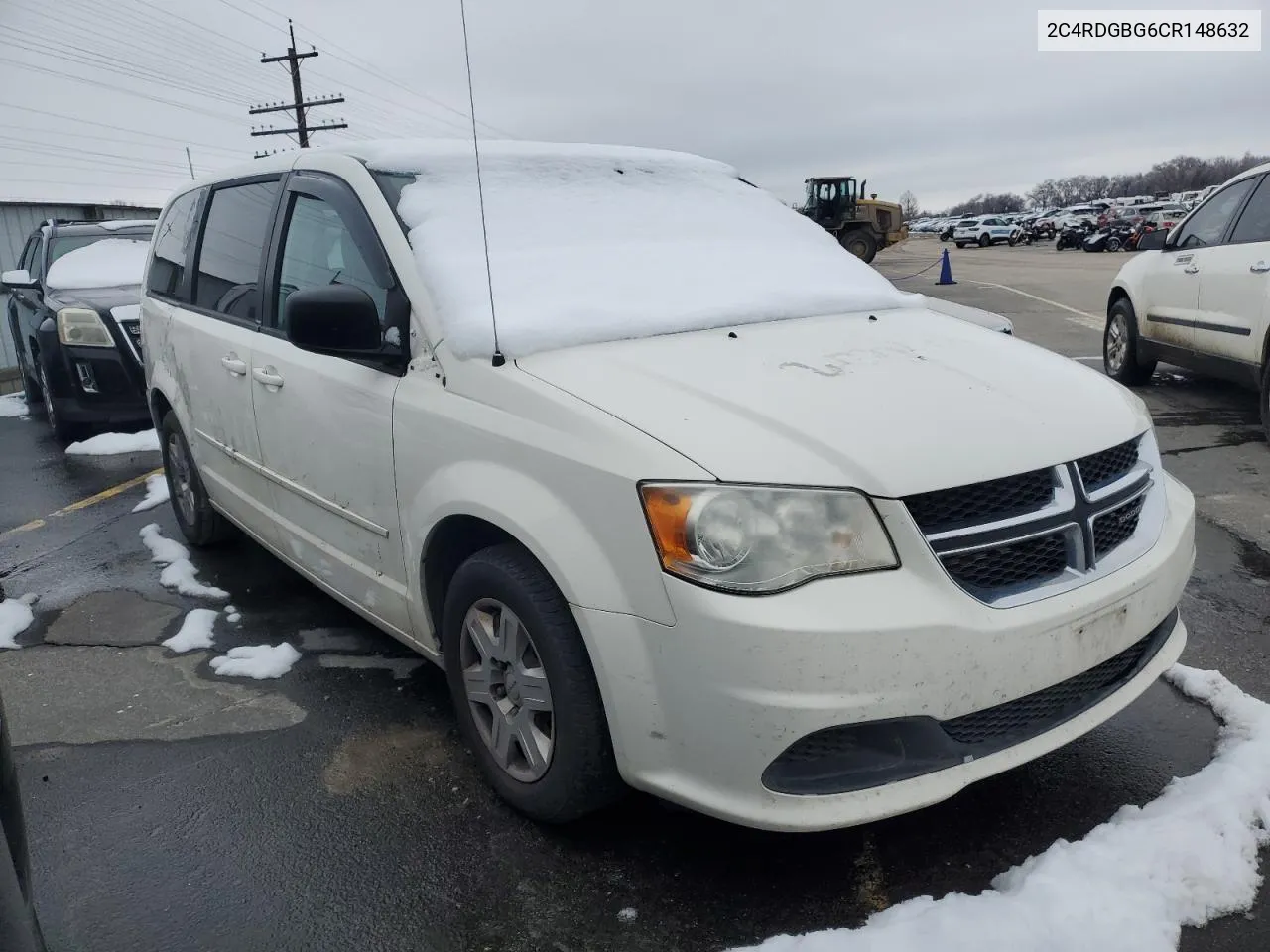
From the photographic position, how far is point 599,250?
303 cm

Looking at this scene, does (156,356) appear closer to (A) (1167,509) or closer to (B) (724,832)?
(B) (724,832)

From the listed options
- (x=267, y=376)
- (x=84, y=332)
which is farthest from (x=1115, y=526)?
(x=84, y=332)

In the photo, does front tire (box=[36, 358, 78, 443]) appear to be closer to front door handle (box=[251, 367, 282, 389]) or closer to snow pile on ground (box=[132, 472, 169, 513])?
snow pile on ground (box=[132, 472, 169, 513])

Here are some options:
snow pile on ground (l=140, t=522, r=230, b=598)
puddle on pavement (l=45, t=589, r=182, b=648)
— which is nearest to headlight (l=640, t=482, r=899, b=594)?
puddle on pavement (l=45, t=589, r=182, b=648)

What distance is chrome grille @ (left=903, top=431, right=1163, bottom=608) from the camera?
6.73ft

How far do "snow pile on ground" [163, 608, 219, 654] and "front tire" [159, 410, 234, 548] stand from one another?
2.17 feet

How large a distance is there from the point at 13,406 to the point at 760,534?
1072 cm

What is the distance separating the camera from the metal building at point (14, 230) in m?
11.6

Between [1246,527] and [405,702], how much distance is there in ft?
12.7

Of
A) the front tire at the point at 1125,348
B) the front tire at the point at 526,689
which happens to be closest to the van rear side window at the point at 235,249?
the front tire at the point at 526,689

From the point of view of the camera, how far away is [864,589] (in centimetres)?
197

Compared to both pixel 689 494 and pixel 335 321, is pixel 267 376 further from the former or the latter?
pixel 689 494

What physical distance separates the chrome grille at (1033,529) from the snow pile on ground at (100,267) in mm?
7980

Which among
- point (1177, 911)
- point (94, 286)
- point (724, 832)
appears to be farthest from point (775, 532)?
point (94, 286)
